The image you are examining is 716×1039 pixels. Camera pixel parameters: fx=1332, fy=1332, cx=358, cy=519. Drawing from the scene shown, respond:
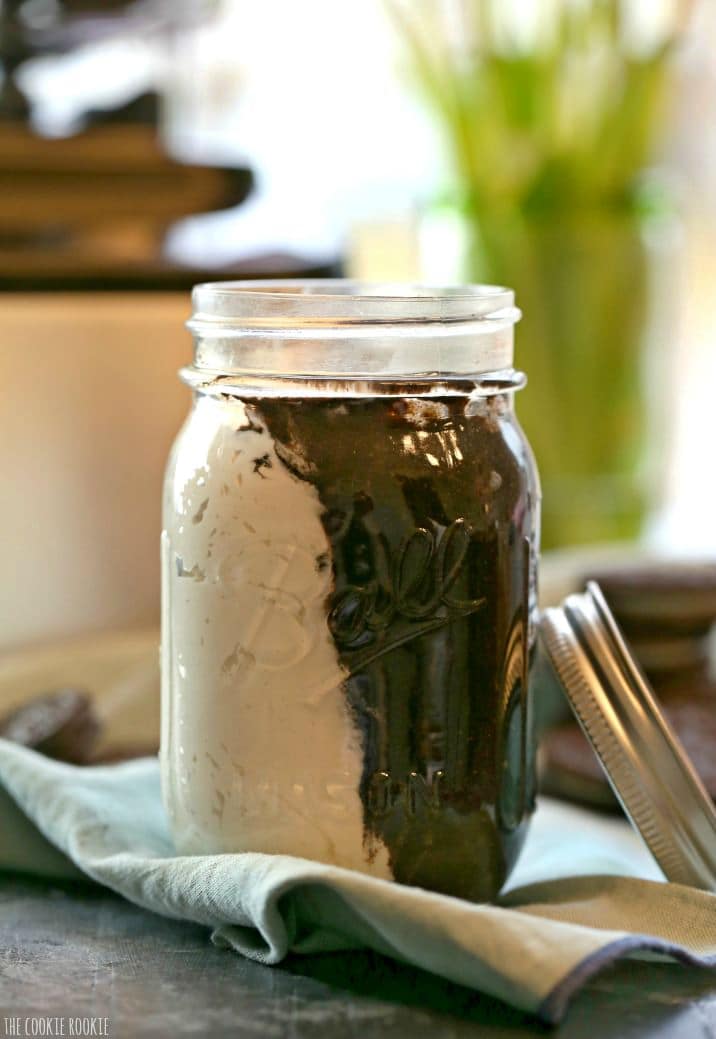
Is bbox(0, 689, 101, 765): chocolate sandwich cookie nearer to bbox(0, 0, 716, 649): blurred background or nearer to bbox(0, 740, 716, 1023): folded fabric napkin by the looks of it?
bbox(0, 740, 716, 1023): folded fabric napkin

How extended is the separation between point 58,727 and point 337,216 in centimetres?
111

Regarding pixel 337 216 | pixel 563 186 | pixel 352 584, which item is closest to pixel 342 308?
pixel 352 584

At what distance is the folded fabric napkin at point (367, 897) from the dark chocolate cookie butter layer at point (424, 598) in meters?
0.04

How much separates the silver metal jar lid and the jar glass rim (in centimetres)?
14

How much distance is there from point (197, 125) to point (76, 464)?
33.2 inches

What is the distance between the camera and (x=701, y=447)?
72.6 inches

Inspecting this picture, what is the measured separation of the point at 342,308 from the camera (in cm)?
48

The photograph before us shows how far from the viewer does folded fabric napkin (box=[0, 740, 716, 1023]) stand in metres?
0.41

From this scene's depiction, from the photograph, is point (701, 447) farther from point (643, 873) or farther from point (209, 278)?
point (643, 873)

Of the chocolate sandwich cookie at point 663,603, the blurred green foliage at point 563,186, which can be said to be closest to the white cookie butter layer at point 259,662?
the chocolate sandwich cookie at point 663,603

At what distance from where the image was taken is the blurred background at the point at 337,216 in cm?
98

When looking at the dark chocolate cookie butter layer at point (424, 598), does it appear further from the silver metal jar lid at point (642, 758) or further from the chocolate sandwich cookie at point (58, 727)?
the chocolate sandwich cookie at point (58, 727)

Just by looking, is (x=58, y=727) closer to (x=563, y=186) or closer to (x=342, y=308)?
(x=342, y=308)

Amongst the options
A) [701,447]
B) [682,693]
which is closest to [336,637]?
[682,693]
